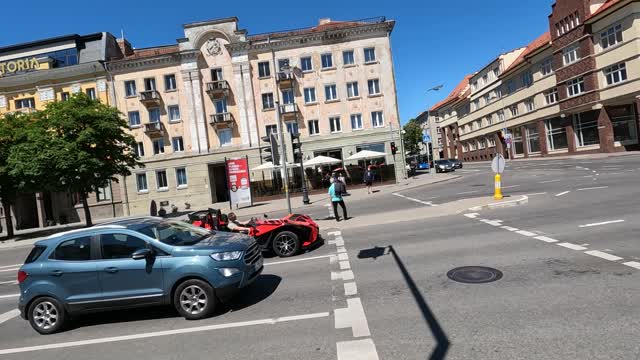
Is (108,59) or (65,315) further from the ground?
(108,59)

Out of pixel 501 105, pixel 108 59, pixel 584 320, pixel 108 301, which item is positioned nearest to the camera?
pixel 584 320

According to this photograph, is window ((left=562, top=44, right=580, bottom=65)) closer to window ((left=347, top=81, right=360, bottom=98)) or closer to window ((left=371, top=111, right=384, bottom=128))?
window ((left=371, top=111, right=384, bottom=128))

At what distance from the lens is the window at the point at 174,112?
36281 millimetres

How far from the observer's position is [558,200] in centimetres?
1340

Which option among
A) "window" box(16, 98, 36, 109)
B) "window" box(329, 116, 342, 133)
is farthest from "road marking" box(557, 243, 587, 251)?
"window" box(16, 98, 36, 109)

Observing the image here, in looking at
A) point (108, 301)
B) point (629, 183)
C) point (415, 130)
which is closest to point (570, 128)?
point (629, 183)

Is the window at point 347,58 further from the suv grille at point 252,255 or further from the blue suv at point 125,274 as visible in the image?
the blue suv at point 125,274

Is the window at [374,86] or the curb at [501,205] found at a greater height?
the window at [374,86]

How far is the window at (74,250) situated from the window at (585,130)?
145 feet

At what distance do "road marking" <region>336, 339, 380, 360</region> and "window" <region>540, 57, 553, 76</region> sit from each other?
159ft

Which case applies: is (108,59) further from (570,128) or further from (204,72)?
(570,128)

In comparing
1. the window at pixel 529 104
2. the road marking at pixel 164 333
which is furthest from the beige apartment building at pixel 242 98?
the road marking at pixel 164 333

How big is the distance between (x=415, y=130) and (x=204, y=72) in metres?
52.4

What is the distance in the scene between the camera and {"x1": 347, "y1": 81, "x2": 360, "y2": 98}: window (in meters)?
35.5
